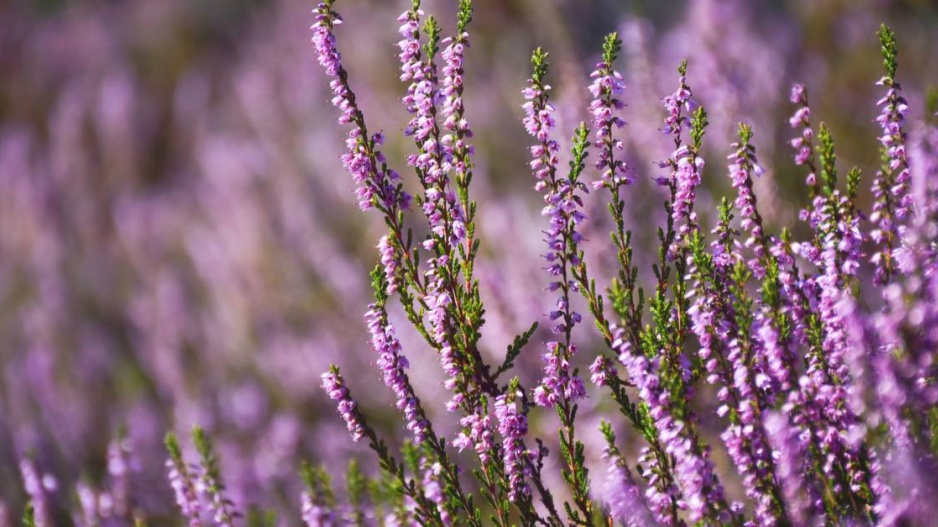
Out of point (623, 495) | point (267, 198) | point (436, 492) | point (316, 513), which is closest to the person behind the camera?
point (623, 495)

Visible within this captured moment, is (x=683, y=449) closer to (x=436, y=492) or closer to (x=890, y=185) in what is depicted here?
(x=890, y=185)

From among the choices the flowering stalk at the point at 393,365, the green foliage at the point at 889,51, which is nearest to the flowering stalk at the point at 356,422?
the flowering stalk at the point at 393,365

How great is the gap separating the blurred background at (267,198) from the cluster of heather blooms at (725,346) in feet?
7.46

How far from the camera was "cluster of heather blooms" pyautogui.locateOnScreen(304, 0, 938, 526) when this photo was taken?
220cm

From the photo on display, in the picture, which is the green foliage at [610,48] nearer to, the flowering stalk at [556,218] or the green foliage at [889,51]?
the flowering stalk at [556,218]

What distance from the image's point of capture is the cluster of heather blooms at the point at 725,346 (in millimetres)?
2201

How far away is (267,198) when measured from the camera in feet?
36.5

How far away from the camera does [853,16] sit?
1064 centimetres

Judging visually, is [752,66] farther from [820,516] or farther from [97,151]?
[97,151]

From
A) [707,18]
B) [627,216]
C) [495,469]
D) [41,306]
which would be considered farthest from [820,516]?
[41,306]

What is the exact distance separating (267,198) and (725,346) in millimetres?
9128

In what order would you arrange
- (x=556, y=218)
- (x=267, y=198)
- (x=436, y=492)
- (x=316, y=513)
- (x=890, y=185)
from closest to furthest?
(x=890, y=185), (x=556, y=218), (x=436, y=492), (x=316, y=513), (x=267, y=198)

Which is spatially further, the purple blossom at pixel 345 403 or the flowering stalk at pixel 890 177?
the purple blossom at pixel 345 403

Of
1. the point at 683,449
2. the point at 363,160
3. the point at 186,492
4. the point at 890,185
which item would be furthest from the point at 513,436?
the point at 186,492
